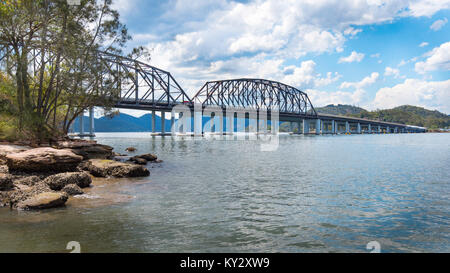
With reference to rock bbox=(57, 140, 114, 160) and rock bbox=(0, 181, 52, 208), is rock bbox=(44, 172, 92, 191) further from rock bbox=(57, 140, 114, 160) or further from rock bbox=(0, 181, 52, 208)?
rock bbox=(57, 140, 114, 160)

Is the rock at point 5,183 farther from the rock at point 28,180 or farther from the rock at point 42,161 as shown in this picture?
the rock at point 42,161

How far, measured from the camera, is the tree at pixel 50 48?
24906 mm

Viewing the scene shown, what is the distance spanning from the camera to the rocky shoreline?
13695 millimetres

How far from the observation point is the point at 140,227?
36.3 ft

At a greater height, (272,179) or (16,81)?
(16,81)

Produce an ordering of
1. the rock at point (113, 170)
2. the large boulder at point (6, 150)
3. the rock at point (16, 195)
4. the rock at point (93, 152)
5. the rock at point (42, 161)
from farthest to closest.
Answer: the rock at point (93, 152)
the rock at point (113, 170)
the large boulder at point (6, 150)
the rock at point (42, 161)
the rock at point (16, 195)

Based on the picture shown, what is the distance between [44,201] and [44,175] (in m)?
6.69

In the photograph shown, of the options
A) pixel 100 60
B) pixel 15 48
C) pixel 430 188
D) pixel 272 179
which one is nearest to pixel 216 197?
pixel 272 179

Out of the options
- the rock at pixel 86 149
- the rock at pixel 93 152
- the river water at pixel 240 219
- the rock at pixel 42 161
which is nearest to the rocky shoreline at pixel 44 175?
the rock at pixel 42 161

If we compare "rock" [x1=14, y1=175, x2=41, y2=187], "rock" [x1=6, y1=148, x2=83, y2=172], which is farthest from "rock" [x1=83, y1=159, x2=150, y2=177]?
"rock" [x1=14, y1=175, x2=41, y2=187]
